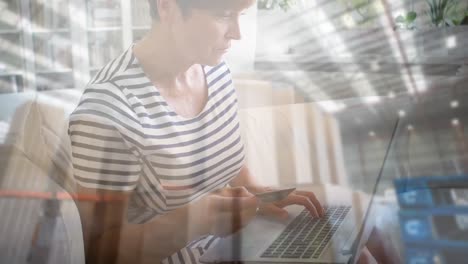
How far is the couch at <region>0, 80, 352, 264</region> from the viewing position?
39.5 inches

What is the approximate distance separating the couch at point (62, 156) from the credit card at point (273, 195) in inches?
0.7

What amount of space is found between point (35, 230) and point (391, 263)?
0.74 metres

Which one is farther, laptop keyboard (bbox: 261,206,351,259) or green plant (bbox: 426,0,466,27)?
green plant (bbox: 426,0,466,27)

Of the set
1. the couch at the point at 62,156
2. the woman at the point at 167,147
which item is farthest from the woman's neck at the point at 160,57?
the couch at the point at 62,156

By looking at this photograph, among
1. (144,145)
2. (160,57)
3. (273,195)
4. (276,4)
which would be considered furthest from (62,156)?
(276,4)

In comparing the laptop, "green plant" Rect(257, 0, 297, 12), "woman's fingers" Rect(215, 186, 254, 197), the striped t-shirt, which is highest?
→ "green plant" Rect(257, 0, 297, 12)

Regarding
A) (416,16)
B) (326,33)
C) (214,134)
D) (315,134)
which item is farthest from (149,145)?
(416,16)

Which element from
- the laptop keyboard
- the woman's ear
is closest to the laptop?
the laptop keyboard

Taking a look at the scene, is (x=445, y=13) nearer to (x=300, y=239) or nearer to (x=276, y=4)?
(x=276, y=4)

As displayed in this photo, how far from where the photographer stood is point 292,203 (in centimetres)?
103

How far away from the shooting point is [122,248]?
1000mm

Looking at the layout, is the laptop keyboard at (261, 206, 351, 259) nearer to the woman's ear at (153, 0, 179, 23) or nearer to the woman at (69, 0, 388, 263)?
the woman at (69, 0, 388, 263)

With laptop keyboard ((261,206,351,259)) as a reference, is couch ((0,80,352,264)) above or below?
above

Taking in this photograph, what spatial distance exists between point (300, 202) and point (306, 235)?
72 mm
